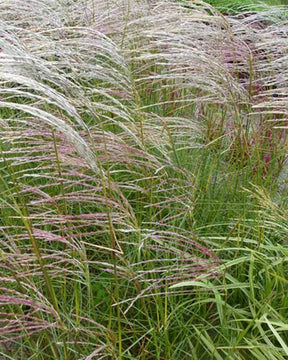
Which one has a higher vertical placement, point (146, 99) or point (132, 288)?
point (146, 99)

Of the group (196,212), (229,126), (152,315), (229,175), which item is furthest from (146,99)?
(152,315)

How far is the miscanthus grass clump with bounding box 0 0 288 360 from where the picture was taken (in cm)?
115

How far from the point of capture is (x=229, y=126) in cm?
229

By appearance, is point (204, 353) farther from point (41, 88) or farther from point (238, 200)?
point (41, 88)

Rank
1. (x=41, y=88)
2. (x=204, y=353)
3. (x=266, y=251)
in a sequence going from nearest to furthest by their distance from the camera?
(x=41, y=88)
(x=204, y=353)
(x=266, y=251)

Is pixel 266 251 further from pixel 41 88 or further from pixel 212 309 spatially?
pixel 41 88

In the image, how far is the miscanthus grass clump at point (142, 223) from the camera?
115 centimetres

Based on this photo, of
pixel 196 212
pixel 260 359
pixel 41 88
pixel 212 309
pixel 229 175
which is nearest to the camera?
pixel 41 88

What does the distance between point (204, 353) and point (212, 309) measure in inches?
7.1

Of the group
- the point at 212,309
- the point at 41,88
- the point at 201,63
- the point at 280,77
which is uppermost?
the point at 41,88

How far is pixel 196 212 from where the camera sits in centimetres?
182

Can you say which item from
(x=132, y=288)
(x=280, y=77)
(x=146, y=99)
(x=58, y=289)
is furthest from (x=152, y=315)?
(x=146, y=99)

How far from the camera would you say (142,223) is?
1550mm

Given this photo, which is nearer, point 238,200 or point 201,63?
point 201,63
